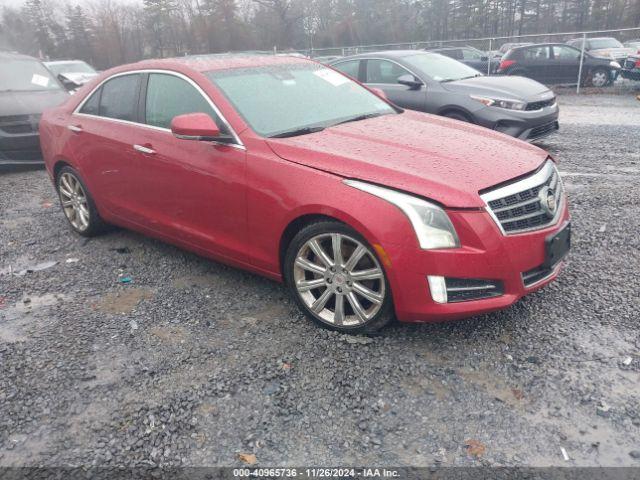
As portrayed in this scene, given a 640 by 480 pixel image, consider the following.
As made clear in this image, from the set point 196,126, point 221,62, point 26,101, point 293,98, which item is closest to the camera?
point 196,126

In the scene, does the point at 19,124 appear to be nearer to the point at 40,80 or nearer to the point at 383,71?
the point at 40,80

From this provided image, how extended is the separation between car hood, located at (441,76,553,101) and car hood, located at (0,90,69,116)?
20.4 feet

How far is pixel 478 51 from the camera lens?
2167 cm

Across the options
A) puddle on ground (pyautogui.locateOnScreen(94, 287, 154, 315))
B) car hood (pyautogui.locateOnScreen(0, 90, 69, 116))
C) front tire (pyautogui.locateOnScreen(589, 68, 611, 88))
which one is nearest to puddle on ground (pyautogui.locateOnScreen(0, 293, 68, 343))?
puddle on ground (pyautogui.locateOnScreen(94, 287, 154, 315))

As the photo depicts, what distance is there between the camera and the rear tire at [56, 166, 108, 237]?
514cm

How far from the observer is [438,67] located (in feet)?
28.8

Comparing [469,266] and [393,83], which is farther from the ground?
[393,83]

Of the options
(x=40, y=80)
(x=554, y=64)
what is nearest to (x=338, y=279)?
(x=40, y=80)

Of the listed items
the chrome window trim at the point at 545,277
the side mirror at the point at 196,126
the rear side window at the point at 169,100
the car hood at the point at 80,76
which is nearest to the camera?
the chrome window trim at the point at 545,277

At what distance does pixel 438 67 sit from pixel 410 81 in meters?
0.79

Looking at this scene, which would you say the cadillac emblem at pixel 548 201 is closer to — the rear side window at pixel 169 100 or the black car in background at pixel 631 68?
the rear side window at pixel 169 100

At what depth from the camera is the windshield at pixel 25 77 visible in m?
8.91

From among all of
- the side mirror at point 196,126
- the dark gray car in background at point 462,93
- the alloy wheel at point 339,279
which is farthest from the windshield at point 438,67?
the alloy wheel at point 339,279

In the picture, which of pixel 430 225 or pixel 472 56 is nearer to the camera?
pixel 430 225
